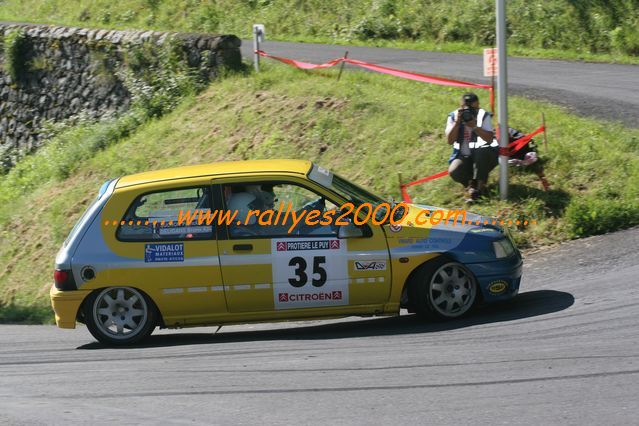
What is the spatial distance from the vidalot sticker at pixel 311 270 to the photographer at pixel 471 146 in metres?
3.69

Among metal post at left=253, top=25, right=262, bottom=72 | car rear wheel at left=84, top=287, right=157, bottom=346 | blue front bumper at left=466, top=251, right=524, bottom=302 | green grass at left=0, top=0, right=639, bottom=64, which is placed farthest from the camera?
green grass at left=0, top=0, right=639, bottom=64

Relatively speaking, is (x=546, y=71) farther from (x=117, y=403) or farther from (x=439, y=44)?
(x=117, y=403)

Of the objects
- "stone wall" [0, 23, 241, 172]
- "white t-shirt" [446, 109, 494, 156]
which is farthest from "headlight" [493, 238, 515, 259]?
"stone wall" [0, 23, 241, 172]

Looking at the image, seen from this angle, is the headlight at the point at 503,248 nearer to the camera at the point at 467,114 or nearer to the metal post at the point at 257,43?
the camera at the point at 467,114

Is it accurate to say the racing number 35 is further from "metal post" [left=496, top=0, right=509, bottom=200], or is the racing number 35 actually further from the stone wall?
the stone wall

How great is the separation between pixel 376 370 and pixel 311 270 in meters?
1.80

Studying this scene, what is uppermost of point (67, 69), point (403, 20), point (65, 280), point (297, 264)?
point (403, 20)

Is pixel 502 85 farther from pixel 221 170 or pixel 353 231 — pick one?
pixel 221 170

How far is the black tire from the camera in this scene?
8.80 metres

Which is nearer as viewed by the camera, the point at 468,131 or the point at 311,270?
the point at 311,270

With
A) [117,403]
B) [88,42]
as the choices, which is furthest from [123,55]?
[117,403]

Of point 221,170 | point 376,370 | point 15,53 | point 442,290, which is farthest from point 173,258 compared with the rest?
point 15,53

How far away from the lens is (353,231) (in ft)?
28.9

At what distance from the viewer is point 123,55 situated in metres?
21.4
